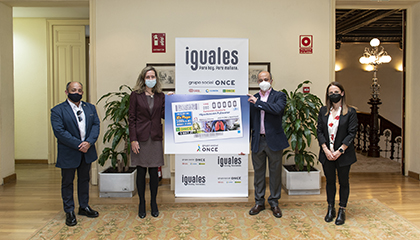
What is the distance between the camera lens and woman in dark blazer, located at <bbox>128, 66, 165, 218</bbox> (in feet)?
9.62

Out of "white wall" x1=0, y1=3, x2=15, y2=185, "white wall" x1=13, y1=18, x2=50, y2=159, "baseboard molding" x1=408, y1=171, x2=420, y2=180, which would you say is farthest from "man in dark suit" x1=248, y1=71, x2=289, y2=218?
"white wall" x1=13, y1=18, x2=50, y2=159

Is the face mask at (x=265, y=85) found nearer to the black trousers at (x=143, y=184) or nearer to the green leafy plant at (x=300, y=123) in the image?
the green leafy plant at (x=300, y=123)

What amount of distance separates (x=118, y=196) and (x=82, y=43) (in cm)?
336

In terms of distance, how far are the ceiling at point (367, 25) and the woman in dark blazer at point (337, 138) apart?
4.10 meters

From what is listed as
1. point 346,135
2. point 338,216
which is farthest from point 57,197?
point 346,135

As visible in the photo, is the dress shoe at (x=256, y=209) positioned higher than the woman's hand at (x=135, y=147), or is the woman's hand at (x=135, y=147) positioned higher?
the woman's hand at (x=135, y=147)

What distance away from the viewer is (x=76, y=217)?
302 centimetres

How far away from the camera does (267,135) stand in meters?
2.98

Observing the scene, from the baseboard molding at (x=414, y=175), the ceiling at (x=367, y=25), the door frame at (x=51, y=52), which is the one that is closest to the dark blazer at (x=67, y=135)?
the door frame at (x=51, y=52)

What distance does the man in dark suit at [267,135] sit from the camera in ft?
9.63

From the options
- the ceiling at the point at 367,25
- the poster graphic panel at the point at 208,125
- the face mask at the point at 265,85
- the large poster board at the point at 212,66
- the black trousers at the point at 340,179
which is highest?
the ceiling at the point at 367,25

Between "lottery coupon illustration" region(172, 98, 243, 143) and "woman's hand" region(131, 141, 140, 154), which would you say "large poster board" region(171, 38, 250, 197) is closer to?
"lottery coupon illustration" region(172, 98, 243, 143)

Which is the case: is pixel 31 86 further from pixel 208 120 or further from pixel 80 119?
pixel 208 120

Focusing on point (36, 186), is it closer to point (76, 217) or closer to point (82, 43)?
point (76, 217)
